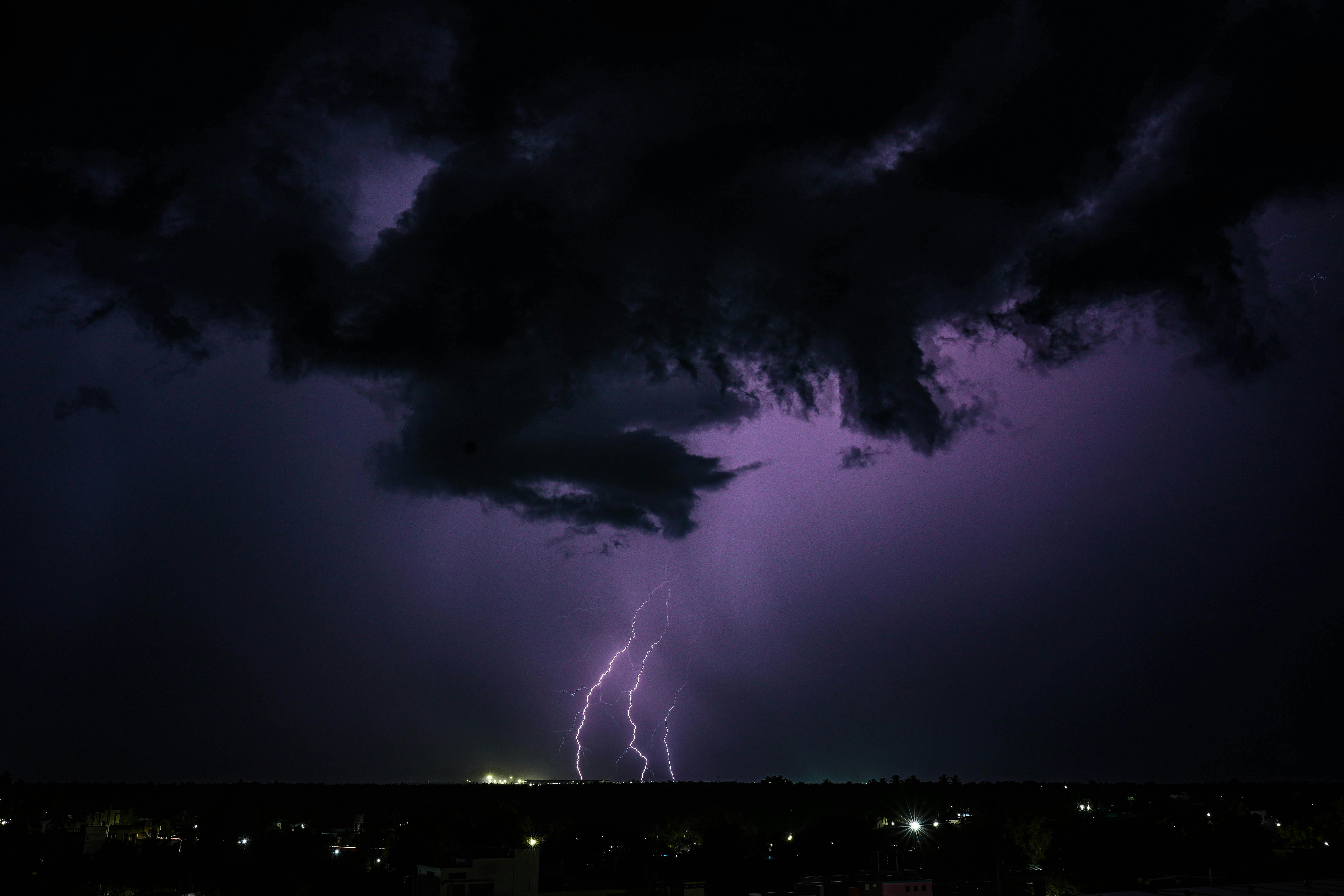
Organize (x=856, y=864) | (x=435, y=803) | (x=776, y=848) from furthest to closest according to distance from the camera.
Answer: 1. (x=435, y=803)
2. (x=776, y=848)
3. (x=856, y=864)

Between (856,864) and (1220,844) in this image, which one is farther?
(856,864)

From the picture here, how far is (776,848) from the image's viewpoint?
54.8 metres

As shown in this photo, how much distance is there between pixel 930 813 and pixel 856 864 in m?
53.7

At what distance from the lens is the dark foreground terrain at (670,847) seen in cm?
3744

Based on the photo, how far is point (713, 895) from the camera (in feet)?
127

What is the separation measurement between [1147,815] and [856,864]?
2704cm

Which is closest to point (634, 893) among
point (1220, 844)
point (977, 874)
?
point (977, 874)

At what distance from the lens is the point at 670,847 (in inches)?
2382

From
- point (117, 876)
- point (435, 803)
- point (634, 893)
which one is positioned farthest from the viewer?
point (435, 803)

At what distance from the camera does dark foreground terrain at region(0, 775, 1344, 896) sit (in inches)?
1474

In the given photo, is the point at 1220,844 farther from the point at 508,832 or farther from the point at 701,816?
the point at 508,832

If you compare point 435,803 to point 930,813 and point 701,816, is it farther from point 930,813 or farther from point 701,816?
point 930,813

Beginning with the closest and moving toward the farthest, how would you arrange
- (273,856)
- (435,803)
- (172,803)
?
(273,856) < (435,803) < (172,803)

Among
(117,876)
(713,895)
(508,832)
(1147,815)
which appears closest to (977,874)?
(713,895)
